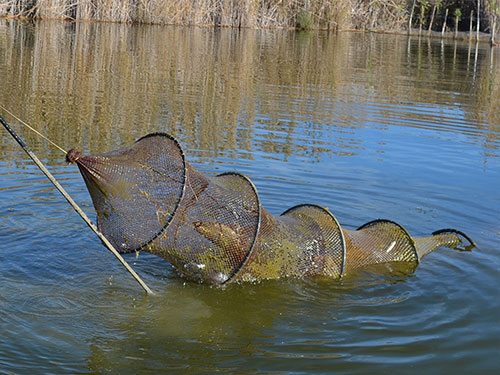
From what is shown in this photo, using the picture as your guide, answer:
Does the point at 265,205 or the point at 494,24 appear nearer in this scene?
the point at 265,205

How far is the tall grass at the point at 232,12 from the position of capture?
111ft

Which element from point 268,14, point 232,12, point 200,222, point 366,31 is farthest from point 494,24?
point 200,222

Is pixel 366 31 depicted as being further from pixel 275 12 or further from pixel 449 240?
pixel 449 240

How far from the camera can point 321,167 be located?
1087cm

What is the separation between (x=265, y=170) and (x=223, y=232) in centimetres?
423

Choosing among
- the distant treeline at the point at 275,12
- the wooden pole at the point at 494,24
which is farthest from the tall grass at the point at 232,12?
the wooden pole at the point at 494,24

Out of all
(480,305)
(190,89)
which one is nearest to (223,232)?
(480,305)

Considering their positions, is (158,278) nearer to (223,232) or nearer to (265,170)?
(223,232)

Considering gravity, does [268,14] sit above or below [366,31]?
above

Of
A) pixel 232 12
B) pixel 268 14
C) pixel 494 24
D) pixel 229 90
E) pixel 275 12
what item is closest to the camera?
pixel 229 90

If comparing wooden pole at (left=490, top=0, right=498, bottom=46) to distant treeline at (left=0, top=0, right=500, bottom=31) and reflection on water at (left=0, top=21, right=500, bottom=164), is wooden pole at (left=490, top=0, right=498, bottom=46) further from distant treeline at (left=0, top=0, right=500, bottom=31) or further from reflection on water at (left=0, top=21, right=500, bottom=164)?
reflection on water at (left=0, top=21, right=500, bottom=164)

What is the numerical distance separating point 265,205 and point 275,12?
3343cm

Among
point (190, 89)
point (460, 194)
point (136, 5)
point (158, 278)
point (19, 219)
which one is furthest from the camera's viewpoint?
point (136, 5)

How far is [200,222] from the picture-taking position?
630cm
